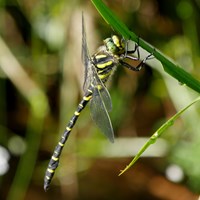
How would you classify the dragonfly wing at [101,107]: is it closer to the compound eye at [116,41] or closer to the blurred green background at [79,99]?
the compound eye at [116,41]

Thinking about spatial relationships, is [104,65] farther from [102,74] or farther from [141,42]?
[141,42]

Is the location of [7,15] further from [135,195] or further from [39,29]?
[135,195]

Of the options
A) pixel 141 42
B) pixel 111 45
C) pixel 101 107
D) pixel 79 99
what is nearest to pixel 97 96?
pixel 101 107

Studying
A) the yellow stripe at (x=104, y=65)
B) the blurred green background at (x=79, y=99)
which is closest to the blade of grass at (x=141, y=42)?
the yellow stripe at (x=104, y=65)

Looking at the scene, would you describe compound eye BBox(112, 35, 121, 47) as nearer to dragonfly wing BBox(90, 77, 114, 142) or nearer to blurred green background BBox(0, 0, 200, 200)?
dragonfly wing BBox(90, 77, 114, 142)

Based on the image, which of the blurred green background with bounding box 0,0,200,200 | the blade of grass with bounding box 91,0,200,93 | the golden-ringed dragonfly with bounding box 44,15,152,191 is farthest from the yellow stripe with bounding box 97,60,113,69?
the blurred green background with bounding box 0,0,200,200

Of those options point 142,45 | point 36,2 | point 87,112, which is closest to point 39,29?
point 36,2
